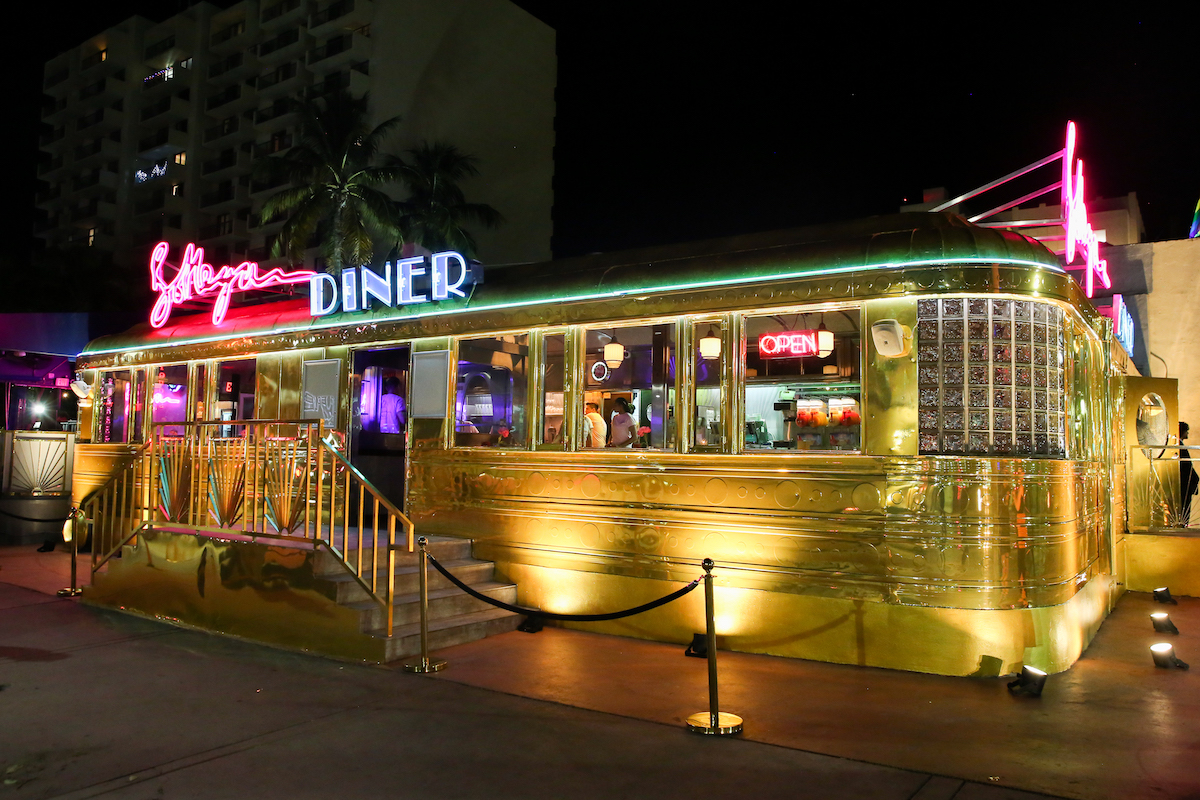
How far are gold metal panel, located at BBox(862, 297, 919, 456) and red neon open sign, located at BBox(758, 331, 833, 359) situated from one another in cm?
54

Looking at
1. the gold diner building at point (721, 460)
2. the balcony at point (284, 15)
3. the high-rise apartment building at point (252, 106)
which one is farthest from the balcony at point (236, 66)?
the gold diner building at point (721, 460)

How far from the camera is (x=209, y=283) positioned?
40.9 feet

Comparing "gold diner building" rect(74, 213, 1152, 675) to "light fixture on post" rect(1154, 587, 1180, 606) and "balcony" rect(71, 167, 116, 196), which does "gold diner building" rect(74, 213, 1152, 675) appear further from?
"balcony" rect(71, 167, 116, 196)

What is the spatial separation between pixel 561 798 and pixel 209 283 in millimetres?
10570

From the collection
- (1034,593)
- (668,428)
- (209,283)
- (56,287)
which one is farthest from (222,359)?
(56,287)

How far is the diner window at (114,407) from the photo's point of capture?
1327cm

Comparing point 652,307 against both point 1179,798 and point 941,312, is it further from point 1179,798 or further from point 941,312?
point 1179,798

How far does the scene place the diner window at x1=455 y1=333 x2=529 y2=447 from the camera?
29.3ft

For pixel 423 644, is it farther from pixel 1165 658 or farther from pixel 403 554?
pixel 1165 658

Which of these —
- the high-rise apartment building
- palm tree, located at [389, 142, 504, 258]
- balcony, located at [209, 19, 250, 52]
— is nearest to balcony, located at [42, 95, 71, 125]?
the high-rise apartment building

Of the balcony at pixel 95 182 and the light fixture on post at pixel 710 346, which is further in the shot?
the balcony at pixel 95 182

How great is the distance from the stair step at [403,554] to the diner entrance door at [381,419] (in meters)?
1.55

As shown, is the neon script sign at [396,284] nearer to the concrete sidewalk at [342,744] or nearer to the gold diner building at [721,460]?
the gold diner building at [721,460]

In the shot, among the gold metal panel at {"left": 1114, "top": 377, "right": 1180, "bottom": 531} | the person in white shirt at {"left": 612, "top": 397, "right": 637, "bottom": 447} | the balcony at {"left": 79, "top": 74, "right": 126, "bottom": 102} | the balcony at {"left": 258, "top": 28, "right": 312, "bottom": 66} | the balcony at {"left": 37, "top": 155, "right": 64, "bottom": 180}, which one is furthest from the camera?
the balcony at {"left": 37, "top": 155, "right": 64, "bottom": 180}
